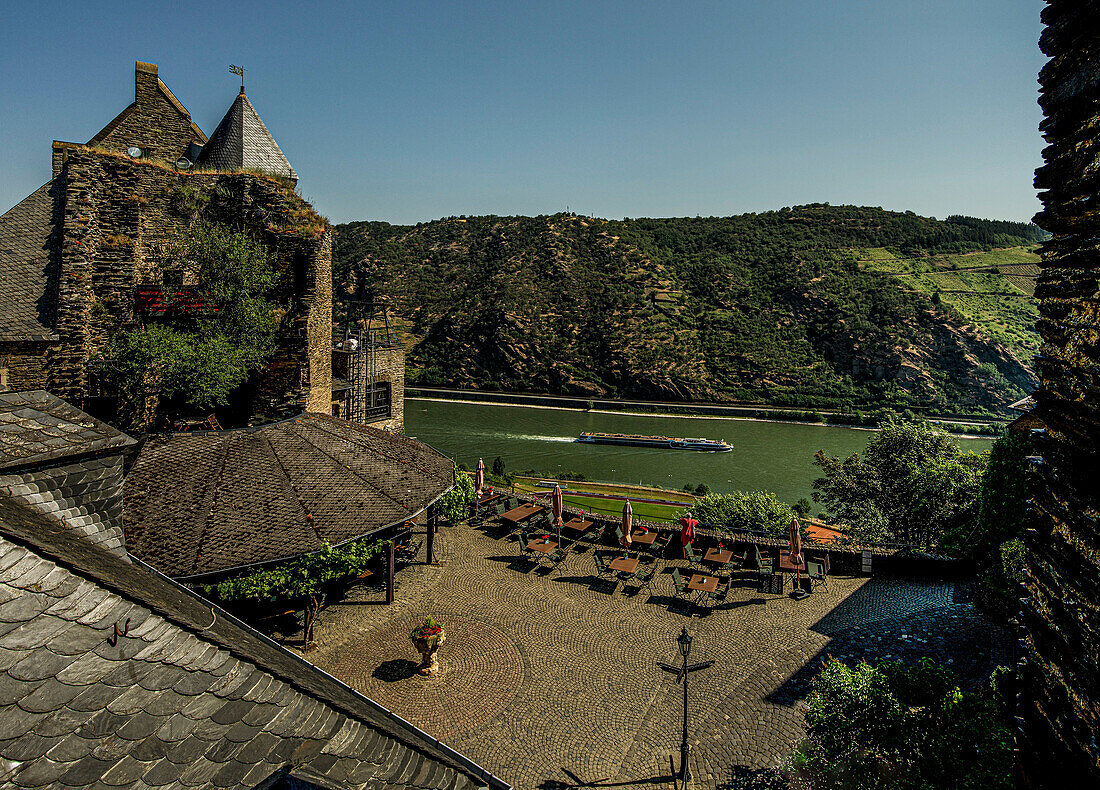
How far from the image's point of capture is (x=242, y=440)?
1267cm

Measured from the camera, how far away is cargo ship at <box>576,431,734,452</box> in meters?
52.8

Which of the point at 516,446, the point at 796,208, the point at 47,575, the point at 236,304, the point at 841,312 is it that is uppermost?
the point at 796,208

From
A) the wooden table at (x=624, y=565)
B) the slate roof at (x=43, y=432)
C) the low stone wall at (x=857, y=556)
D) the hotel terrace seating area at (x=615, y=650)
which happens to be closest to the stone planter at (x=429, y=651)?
the hotel terrace seating area at (x=615, y=650)

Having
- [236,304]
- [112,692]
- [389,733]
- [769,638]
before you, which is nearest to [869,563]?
[769,638]

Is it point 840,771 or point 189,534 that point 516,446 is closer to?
A: point 189,534

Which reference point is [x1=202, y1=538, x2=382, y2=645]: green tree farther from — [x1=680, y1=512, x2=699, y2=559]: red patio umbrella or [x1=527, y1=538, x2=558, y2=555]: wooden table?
[x1=680, y1=512, x2=699, y2=559]: red patio umbrella

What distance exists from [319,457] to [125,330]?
25.4ft

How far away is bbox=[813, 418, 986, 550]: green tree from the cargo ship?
89.3 ft

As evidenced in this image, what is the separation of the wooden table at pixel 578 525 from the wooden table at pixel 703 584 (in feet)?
12.9

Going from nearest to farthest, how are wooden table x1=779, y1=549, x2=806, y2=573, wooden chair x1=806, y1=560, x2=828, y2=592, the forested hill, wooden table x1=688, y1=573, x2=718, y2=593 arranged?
wooden table x1=688, y1=573, x2=718, y2=593, wooden table x1=779, y1=549, x2=806, y2=573, wooden chair x1=806, y1=560, x2=828, y2=592, the forested hill

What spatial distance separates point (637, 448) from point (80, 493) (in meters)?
52.6

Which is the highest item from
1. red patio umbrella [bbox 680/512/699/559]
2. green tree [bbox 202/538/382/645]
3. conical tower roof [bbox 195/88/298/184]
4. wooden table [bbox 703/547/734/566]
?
conical tower roof [bbox 195/88/298/184]

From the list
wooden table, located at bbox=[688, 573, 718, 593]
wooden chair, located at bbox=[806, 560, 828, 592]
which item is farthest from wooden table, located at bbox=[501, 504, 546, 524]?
wooden chair, located at bbox=[806, 560, 828, 592]

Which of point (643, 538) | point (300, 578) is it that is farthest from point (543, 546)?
point (300, 578)
